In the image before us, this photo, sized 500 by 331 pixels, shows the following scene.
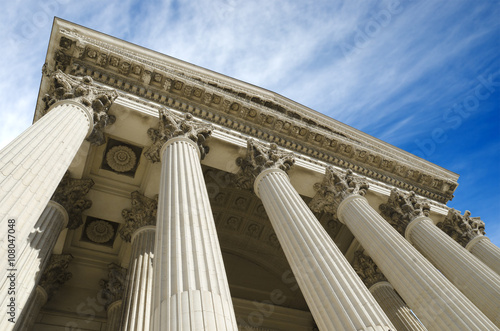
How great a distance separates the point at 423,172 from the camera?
18.9 metres

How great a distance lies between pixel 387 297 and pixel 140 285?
11478 mm

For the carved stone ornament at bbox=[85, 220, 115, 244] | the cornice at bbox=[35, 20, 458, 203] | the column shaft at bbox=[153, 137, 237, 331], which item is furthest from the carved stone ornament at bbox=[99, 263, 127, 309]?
the cornice at bbox=[35, 20, 458, 203]

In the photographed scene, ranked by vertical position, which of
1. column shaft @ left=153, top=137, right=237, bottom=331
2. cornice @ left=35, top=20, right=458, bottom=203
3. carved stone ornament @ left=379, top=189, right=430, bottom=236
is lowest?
column shaft @ left=153, top=137, right=237, bottom=331

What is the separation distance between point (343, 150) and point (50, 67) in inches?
508

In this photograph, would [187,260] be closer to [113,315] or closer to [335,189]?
[113,315]

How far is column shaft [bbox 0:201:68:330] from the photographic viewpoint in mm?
9141

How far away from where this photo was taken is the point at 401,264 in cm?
1092

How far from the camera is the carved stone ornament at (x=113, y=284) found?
46.6 feet

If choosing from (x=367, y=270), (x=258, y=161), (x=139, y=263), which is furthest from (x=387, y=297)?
(x=139, y=263)

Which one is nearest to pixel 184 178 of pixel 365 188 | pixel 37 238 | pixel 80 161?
pixel 37 238

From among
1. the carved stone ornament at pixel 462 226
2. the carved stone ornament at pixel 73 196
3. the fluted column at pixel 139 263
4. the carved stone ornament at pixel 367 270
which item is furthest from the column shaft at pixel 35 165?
the carved stone ornament at pixel 462 226

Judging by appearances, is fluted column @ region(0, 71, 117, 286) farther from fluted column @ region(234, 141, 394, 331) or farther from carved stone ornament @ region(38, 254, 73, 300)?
fluted column @ region(234, 141, 394, 331)

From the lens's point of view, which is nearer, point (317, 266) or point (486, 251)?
point (317, 266)

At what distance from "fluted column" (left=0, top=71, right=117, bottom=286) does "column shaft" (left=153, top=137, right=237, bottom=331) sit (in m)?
2.48
